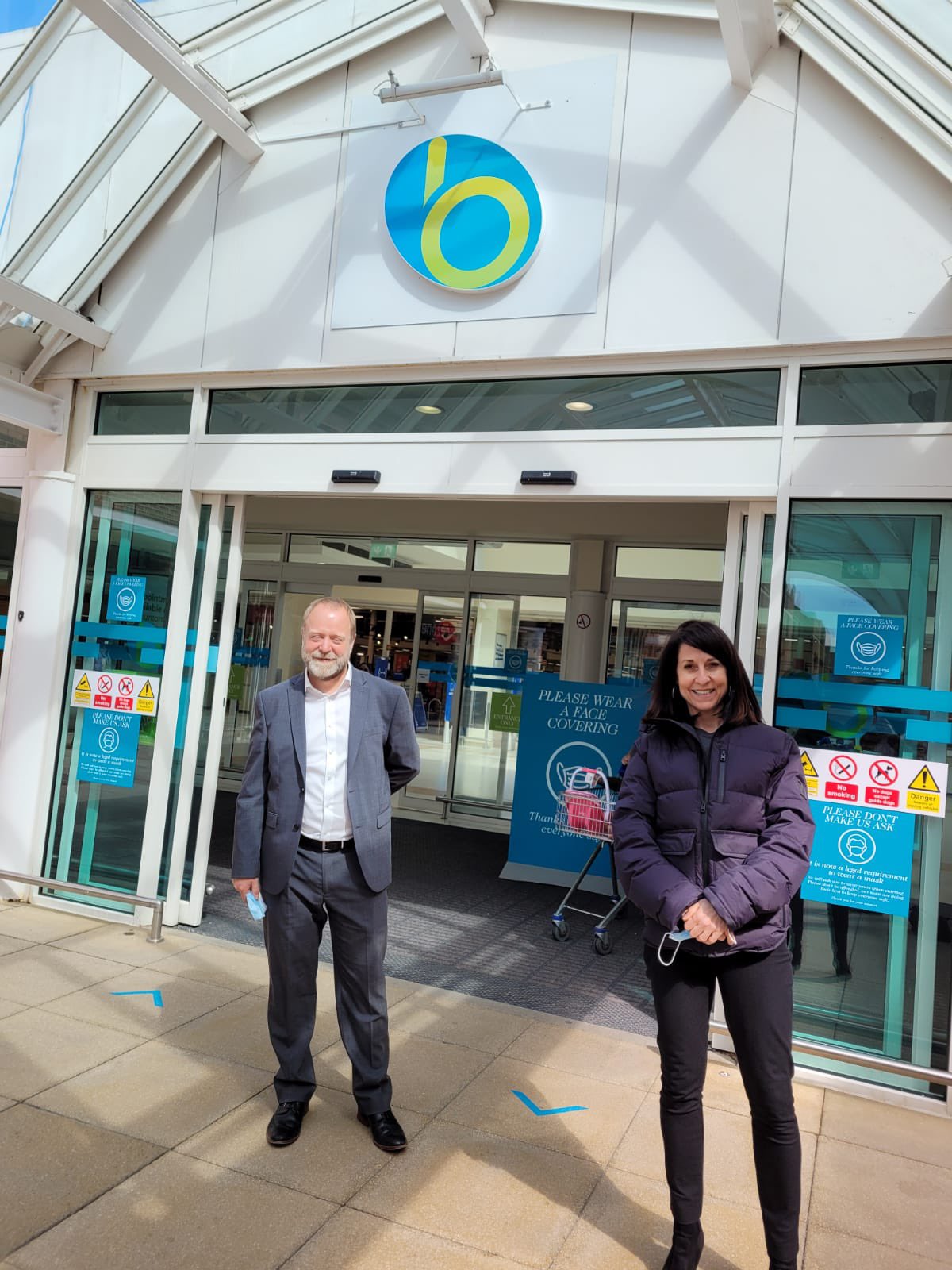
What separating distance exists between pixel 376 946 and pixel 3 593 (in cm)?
422

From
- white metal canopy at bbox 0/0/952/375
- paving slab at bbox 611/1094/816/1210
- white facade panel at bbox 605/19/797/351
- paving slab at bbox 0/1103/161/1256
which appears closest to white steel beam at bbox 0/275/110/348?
white metal canopy at bbox 0/0/952/375

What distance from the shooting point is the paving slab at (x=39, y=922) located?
520 centimetres

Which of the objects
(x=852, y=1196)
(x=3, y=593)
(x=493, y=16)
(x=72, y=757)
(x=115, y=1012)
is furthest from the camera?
(x=3, y=593)

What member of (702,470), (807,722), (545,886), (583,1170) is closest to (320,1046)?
(583,1170)

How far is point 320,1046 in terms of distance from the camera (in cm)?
394

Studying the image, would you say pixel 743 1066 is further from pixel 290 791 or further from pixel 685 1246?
pixel 290 791

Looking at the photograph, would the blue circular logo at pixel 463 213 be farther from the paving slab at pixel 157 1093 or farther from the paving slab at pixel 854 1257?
the paving slab at pixel 854 1257

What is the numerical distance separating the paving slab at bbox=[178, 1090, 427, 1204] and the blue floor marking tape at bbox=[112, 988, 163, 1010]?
1142 millimetres

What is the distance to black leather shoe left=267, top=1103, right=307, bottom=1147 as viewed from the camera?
3111 millimetres

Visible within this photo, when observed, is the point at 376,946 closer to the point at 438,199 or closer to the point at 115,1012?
the point at 115,1012

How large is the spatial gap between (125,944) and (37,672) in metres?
1.75

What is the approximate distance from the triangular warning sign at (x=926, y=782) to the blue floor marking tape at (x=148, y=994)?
3405 millimetres

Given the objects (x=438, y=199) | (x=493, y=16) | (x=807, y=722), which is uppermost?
(x=493, y=16)

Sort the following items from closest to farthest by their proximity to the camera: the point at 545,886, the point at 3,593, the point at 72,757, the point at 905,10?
the point at 905,10 → the point at 72,757 → the point at 3,593 → the point at 545,886
